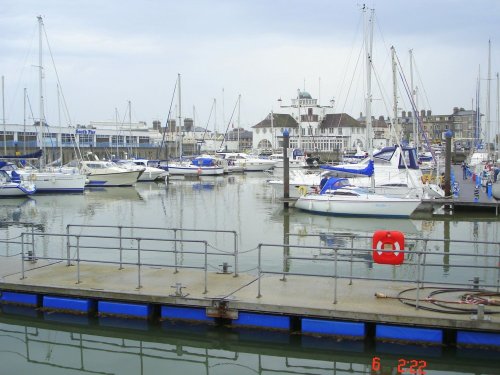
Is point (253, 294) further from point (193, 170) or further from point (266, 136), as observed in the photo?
point (266, 136)

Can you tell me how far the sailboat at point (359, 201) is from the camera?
33.7 m

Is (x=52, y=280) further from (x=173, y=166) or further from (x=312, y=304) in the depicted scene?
(x=173, y=166)

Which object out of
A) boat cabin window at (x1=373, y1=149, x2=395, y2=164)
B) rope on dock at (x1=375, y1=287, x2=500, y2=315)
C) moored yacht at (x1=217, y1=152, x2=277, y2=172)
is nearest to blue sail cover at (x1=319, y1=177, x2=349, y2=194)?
boat cabin window at (x1=373, y1=149, x2=395, y2=164)

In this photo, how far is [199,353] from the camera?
13547mm

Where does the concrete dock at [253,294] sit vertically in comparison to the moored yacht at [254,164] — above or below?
below

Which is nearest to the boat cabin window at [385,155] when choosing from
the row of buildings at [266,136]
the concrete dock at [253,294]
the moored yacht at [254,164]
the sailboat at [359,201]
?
the sailboat at [359,201]

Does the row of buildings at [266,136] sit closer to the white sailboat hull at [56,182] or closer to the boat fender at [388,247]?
the white sailboat hull at [56,182]

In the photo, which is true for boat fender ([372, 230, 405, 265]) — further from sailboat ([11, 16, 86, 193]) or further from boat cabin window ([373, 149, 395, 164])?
sailboat ([11, 16, 86, 193])

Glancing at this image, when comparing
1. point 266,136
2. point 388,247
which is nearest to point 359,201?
point 388,247

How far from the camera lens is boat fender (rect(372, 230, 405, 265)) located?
42.8ft

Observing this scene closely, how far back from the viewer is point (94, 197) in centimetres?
5234

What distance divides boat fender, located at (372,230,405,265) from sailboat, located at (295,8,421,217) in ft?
67.6

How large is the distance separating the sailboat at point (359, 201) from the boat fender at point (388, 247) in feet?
67.6

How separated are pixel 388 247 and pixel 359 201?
20.6m
